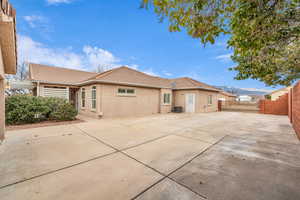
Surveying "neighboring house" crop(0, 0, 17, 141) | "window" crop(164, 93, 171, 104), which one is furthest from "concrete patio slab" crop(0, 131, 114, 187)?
"window" crop(164, 93, 171, 104)

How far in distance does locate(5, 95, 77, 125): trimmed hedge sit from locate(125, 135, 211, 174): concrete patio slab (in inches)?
262

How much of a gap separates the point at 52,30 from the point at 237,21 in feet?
51.7

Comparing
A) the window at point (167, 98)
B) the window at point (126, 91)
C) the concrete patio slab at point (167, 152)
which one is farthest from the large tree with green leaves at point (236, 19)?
the window at point (167, 98)

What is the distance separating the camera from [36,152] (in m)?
3.38

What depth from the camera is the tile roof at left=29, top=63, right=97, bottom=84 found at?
10765 millimetres

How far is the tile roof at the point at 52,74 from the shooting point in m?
10.8

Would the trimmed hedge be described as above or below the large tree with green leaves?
below

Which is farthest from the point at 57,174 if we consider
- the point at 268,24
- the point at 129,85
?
the point at 129,85

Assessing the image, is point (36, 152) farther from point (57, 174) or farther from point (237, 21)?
point (237, 21)

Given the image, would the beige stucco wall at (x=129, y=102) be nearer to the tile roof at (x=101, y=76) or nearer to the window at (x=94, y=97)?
the tile roof at (x=101, y=76)

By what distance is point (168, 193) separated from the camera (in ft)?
6.21

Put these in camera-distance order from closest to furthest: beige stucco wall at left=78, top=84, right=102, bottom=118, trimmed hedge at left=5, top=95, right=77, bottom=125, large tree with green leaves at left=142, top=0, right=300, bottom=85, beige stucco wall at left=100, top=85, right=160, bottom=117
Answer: large tree with green leaves at left=142, top=0, right=300, bottom=85
trimmed hedge at left=5, top=95, right=77, bottom=125
beige stucco wall at left=78, top=84, right=102, bottom=118
beige stucco wall at left=100, top=85, right=160, bottom=117

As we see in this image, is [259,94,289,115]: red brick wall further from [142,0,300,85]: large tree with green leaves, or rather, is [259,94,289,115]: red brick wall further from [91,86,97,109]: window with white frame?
[91,86,97,109]: window with white frame

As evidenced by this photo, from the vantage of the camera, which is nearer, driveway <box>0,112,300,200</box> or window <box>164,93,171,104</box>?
driveway <box>0,112,300,200</box>
